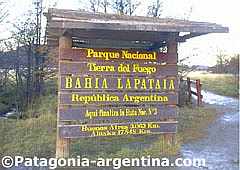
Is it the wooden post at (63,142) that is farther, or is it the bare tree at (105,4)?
the bare tree at (105,4)

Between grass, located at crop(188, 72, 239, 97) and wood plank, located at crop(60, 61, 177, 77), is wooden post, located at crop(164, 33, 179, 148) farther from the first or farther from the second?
grass, located at crop(188, 72, 239, 97)

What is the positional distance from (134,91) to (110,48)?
117 cm

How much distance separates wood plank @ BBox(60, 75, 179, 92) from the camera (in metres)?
8.66

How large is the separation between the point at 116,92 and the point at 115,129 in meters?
0.85

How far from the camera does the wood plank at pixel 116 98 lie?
8.67 metres

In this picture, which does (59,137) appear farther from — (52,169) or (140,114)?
(140,114)

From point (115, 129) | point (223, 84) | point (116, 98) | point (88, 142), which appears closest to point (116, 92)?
point (116, 98)

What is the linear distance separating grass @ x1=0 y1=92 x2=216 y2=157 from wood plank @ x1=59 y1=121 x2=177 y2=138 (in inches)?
13.5

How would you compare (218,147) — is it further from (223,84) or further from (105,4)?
(223,84)

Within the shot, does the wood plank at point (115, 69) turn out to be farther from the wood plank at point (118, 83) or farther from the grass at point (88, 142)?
the grass at point (88, 142)

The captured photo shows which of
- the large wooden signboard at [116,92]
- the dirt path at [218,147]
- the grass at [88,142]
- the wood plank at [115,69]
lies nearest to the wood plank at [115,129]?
the large wooden signboard at [116,92]

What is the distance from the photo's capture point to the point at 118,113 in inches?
356

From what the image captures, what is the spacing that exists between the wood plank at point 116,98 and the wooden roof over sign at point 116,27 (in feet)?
4.61
